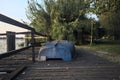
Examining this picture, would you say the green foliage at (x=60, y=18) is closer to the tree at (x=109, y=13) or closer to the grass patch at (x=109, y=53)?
the tree at (x=109, y=13)

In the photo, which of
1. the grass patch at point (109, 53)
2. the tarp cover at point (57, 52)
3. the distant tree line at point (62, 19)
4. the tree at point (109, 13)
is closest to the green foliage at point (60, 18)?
the distant tree line at point (62, 19)

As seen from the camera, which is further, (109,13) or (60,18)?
(109,13)

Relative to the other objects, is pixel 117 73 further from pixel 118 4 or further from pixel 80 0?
pixel 80 0

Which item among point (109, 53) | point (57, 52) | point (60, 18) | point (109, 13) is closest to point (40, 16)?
point (60, 18)

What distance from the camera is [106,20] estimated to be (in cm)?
3903

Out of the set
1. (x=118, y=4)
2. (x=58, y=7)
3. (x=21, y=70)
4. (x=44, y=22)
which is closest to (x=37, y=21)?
(x=44, y=22)

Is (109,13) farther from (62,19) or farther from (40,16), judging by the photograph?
(40,16)

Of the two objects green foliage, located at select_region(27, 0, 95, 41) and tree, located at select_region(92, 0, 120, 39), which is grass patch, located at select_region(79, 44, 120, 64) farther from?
green foliage, located at select_region(27, 0, 95, 41)

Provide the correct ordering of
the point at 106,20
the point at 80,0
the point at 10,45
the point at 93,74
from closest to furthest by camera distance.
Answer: the point at 93,74, the point at 10,45, the point at 80,0, the point at 106,20

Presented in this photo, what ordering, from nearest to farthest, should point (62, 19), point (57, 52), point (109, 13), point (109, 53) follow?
point (57, 52) < point (109, 53) < point (62, 19) < point (109, 13)

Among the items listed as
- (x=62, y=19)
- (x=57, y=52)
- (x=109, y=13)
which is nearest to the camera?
(x=57, y=52)

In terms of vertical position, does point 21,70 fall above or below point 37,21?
below

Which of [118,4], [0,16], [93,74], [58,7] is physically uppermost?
[58,7]

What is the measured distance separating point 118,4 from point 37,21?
654 inches
